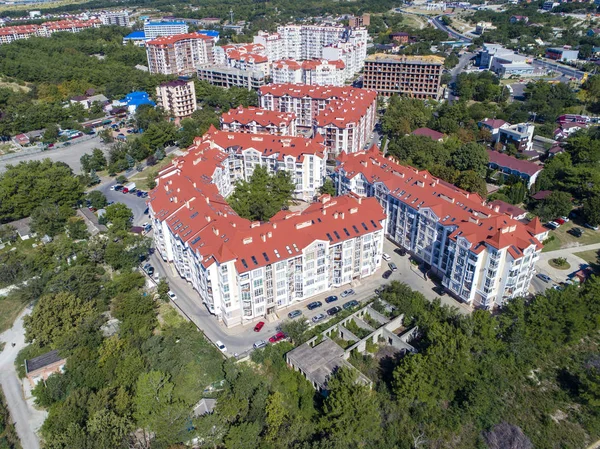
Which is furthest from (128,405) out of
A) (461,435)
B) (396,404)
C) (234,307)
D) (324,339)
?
(461,435)

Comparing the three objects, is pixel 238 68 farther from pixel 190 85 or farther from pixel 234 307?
pixel 234 307

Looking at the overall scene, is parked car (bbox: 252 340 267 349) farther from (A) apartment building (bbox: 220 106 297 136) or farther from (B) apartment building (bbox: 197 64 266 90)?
(B) apartment building (bbox: 197 64 266 90)

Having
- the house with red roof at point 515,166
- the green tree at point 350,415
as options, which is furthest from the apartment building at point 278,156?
the green tree at point 350,415

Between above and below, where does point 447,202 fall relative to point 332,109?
below

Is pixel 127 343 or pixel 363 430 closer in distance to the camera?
pixel 363 430

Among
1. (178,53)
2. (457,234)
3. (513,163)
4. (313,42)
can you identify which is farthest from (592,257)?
(313,42)

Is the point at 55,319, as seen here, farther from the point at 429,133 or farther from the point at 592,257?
the point at 429,133
